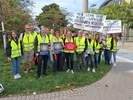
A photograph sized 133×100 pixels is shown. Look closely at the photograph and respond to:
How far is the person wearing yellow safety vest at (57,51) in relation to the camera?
13.8 meters

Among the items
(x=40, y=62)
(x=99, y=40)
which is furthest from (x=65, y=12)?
(x=40, y=62)

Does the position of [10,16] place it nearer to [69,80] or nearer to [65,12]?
[69,80]

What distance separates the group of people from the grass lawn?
0.36m

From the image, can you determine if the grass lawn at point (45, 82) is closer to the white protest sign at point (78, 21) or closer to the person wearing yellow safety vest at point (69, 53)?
the person wearing yellow safety vest at point (69, 53)

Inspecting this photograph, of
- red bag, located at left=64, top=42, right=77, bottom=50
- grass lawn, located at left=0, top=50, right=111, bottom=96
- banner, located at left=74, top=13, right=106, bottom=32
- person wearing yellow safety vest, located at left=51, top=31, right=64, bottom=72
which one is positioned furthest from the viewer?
banner, located at left=74, top=13, right=106, bottom=32

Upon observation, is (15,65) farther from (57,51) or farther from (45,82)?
(57,51)

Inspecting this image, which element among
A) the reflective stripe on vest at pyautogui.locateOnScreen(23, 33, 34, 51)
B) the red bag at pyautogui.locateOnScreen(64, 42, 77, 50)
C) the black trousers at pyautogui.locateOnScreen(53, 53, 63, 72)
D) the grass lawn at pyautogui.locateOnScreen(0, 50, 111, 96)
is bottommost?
the grass lawn at pyautogui.locateOnScreen(0, 50, 111, 96)

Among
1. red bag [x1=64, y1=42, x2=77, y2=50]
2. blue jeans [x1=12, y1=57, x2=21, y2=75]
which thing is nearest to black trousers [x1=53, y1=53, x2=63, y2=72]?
red bag [x1=64, y1=42, x2=77, y2=50]

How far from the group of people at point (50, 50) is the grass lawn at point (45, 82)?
36cm

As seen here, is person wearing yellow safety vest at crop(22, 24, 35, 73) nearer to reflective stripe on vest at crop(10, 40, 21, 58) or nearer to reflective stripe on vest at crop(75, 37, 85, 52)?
reflective stripe on vest at crop(10, 40, 21, 58)

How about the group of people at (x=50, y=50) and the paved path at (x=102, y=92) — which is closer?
the paved path at (x=102, y=92)

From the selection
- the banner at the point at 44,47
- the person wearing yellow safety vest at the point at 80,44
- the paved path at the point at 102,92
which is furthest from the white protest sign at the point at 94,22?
the banner at the point at 44,47

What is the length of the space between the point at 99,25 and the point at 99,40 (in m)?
1.23

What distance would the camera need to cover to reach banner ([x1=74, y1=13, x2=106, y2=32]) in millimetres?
16016
